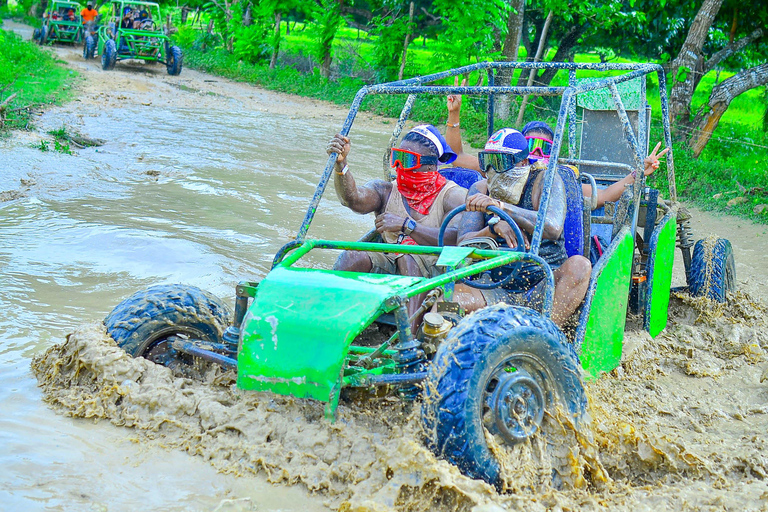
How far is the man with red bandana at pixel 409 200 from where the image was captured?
4461mm

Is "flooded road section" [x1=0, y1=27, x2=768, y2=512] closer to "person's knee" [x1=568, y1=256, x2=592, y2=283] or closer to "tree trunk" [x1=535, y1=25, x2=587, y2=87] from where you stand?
"person's knee" [x1=568, y1=256, x2=592, y2=283]

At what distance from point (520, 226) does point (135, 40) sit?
19.4 metres

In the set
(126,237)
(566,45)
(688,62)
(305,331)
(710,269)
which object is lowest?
(126,237)

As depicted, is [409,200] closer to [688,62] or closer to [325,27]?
[688,62]

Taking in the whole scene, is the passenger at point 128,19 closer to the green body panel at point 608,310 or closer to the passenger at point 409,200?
the passenger at point 409,200

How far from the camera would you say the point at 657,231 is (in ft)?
17.2

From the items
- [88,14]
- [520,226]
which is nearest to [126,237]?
[520,226]

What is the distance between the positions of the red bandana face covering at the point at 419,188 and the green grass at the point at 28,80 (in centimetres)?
865

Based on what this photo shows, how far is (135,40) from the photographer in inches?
833

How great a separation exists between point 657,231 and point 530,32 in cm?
1497

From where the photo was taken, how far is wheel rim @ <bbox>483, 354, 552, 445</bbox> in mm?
3066

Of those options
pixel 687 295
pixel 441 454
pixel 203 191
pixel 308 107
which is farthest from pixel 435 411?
pixel 308 107

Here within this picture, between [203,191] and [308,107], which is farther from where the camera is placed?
[308,107]

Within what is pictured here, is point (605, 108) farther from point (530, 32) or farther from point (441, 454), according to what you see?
point (530, 32)
